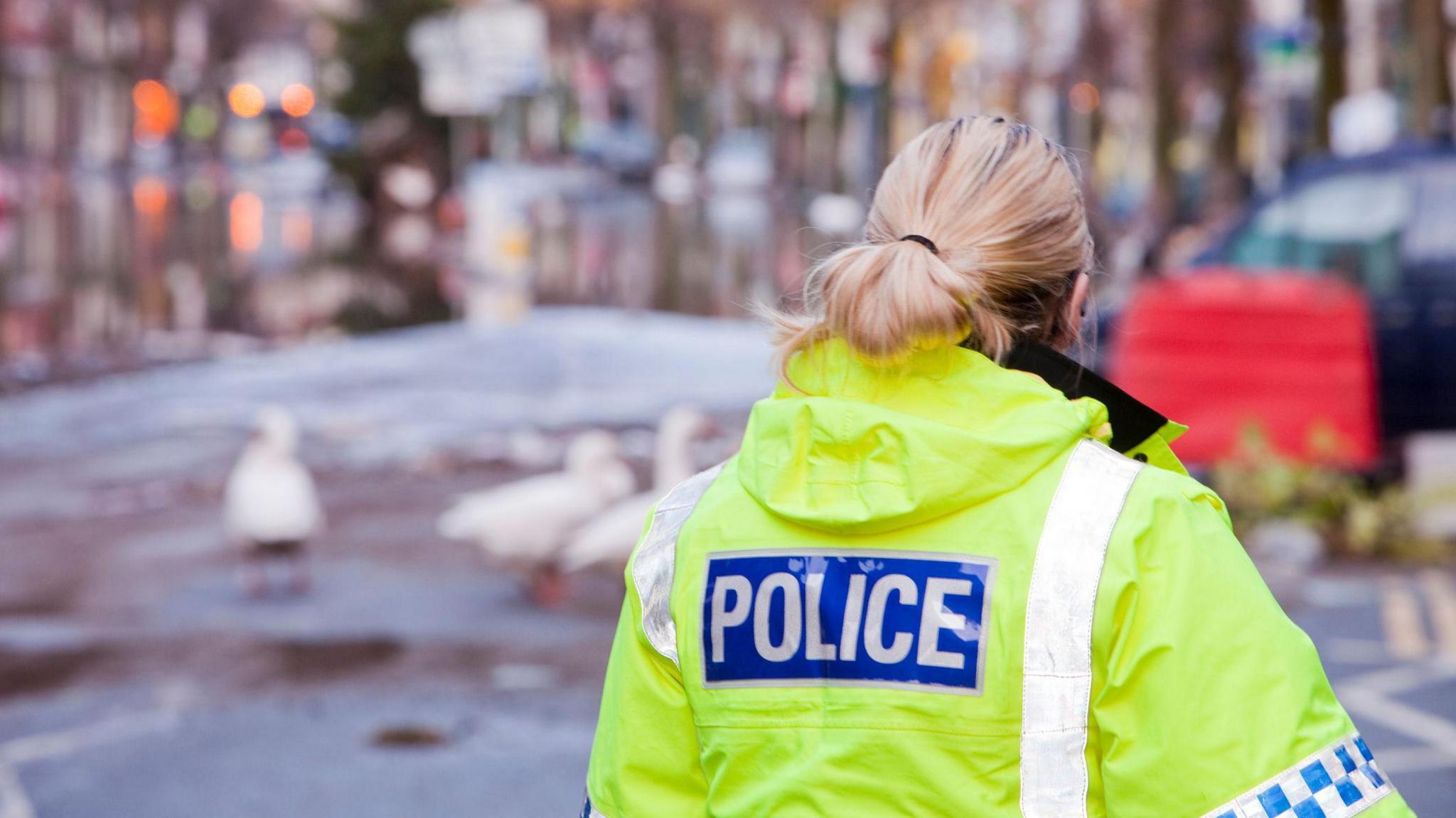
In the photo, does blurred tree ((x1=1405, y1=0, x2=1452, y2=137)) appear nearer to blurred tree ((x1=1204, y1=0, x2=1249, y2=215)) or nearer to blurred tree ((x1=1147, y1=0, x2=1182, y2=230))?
blurred tree ((x1=1204, y1=0, x2=1249, y2=215))

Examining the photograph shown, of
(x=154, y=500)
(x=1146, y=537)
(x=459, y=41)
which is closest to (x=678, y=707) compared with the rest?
(x=1146, y=537)

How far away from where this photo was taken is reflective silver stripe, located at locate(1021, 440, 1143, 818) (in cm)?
A: 192

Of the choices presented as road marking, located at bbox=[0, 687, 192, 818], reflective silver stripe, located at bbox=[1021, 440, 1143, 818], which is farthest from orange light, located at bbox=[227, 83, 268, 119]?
reflective silver stripe, located at bbox=[1021, 440, 1143, 818]

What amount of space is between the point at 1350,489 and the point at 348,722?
5.38 metres

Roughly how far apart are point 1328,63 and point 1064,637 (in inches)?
743

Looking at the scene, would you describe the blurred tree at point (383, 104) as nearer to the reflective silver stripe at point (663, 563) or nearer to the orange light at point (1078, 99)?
the orange light at point (1078, 99)

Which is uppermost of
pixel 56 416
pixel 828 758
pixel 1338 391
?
pixel 828 758

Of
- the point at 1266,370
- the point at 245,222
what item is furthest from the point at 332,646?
the point at 245,222

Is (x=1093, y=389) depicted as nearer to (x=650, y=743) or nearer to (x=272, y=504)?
(x=650, y=743)

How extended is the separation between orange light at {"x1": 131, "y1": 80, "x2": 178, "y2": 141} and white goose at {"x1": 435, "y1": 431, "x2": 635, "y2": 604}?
2843 inches

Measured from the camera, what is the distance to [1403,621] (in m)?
7.82

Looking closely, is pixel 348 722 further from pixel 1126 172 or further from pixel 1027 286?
pixel 1126 172

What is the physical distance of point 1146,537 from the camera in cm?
192

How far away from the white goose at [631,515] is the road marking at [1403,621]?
289cm
